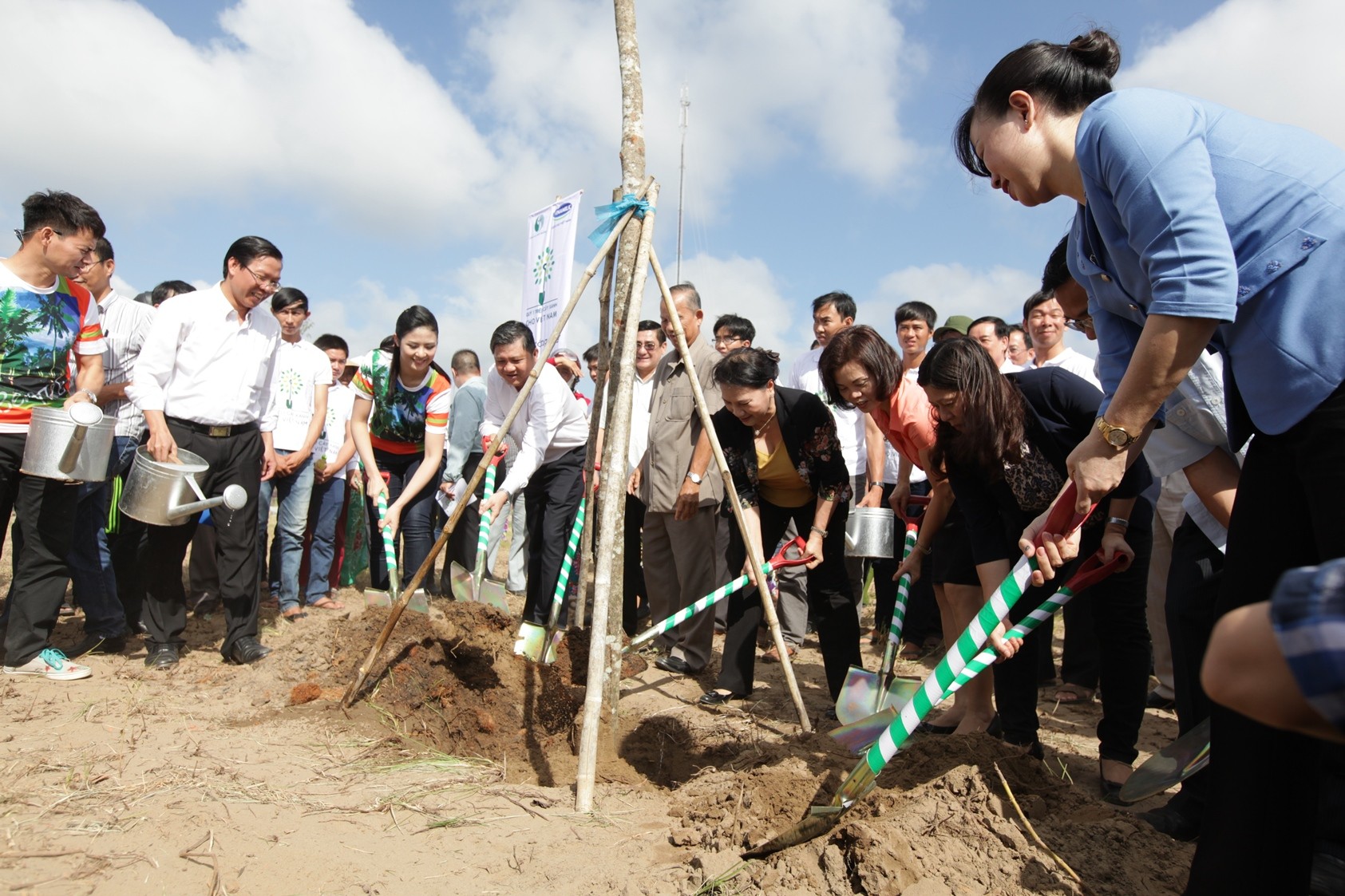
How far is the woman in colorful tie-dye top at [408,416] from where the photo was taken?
5.59m

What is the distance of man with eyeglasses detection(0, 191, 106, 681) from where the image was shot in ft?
12.5

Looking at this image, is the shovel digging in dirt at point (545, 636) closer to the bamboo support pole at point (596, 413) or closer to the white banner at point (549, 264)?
the bamboo support pole at point (596, 413)

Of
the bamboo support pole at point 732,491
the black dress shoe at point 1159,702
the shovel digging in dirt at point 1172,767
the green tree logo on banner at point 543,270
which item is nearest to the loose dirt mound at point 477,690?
the bamboo support pole at point 732,491

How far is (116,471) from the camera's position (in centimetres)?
A: 476

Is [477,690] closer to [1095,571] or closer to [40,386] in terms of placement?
[40,386]

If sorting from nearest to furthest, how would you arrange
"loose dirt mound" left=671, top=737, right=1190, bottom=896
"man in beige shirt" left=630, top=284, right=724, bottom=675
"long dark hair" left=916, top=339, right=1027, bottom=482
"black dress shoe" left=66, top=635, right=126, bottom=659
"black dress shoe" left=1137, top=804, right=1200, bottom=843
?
"loose dirt mound" left=671, top=737, right=1190, bottom=896, "black dress shoe" left=1137, top=804, right=1200, bottom=843, "long dark hair" left=916, top=339, right=1027, bottom=482, "black dress shoe" left=66, top=635, right=126, bottom=659, "man in beige shirt" left=630, top=284, right=724, bottom=675

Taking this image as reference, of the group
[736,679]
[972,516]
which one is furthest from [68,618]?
[972,516]

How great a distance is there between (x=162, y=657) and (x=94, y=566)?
623mm

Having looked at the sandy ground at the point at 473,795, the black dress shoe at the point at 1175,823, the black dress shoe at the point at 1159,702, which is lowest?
the sandy ground at the point at 473,795

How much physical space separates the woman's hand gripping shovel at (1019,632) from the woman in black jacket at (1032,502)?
0.20 ft

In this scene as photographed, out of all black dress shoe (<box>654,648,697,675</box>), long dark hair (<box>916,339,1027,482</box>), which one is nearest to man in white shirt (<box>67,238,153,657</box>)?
black dress shoe (<box>654,648,697,675</box>)

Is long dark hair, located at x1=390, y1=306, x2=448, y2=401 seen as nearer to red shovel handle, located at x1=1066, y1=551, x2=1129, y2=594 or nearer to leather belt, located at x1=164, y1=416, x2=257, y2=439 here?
leather belt, located at x1=164, y1=416, x2=257, y2=439

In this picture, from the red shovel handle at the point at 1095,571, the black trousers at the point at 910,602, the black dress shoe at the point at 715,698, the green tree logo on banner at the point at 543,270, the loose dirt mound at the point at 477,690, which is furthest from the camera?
the green tree logo on banner at the point at 543,270

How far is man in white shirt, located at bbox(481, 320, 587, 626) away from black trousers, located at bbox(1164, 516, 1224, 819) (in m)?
3.23
